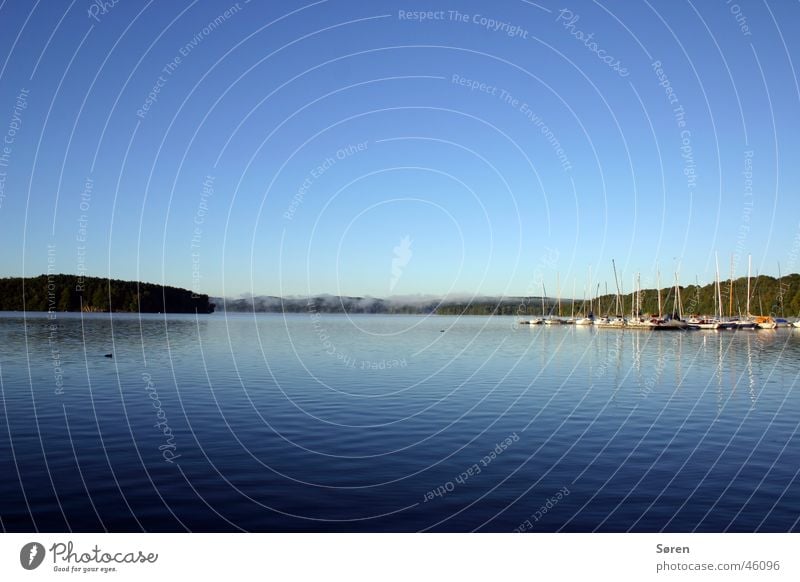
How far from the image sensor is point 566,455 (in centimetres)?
2934

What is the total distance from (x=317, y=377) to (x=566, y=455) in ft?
115

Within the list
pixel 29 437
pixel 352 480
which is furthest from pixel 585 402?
pixel 29 437

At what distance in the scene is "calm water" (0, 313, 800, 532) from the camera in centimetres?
2044

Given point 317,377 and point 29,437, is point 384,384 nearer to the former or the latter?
point 317,377

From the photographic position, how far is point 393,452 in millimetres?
29734
